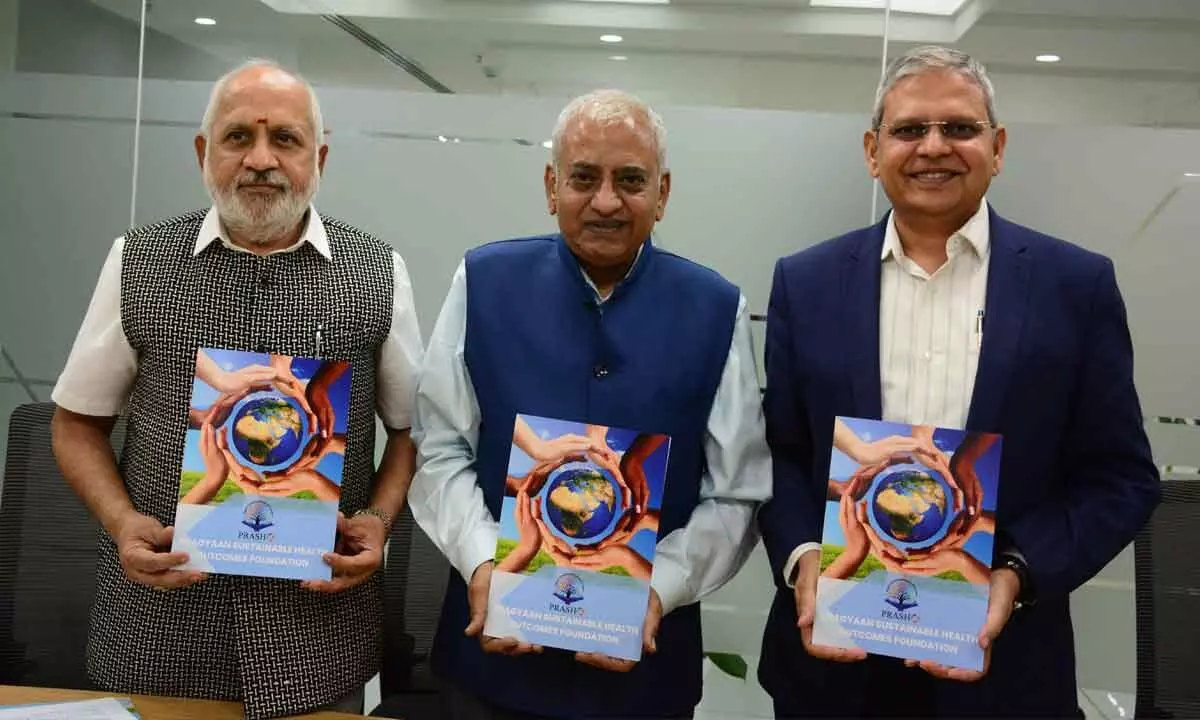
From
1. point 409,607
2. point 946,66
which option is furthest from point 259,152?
point 946,66

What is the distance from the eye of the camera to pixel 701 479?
1900mm

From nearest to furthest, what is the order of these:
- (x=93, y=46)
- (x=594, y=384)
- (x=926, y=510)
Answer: (x=926, y=510)
(x=594, y=384)
(x=93, y=46)

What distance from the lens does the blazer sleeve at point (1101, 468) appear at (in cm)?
170

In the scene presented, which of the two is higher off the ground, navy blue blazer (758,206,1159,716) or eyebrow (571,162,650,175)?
eyebrow (571,162,650,175)

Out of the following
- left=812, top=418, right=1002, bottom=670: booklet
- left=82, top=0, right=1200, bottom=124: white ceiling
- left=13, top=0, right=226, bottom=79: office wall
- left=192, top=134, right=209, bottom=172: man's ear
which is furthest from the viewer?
left=13, top=0, right=226, bottom=79: office wall

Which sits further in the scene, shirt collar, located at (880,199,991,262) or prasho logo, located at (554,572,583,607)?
shirt collar, located at (880,199,991,262)

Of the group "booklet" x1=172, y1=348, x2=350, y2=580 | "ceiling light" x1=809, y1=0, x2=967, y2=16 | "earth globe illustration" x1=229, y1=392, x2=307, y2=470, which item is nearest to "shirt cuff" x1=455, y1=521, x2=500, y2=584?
"booklet" x1=172, y1=348, x2=350, y2=580

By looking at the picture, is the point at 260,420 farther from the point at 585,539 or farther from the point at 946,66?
the point at 946,66

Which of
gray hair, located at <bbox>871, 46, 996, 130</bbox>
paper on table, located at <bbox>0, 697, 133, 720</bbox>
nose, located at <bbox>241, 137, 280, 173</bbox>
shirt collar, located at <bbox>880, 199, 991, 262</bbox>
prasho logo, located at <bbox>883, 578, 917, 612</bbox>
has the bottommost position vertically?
paper on table, located at <bbox>0, 697, 133, 720</bbox>

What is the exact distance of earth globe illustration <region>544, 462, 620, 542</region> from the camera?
163 cm

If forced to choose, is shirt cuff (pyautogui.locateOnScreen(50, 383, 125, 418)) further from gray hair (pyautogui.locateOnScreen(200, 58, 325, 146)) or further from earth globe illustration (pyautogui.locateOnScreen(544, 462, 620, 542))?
earth globe illustration (pyautogui.locateOnScreen(544, 462, 620, 542))

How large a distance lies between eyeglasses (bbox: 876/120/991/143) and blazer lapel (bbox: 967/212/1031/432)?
183mm

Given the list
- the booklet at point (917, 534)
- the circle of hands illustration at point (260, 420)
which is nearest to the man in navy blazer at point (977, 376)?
the booklet at point (917, 534)

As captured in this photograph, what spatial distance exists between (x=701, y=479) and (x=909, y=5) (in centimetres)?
215
